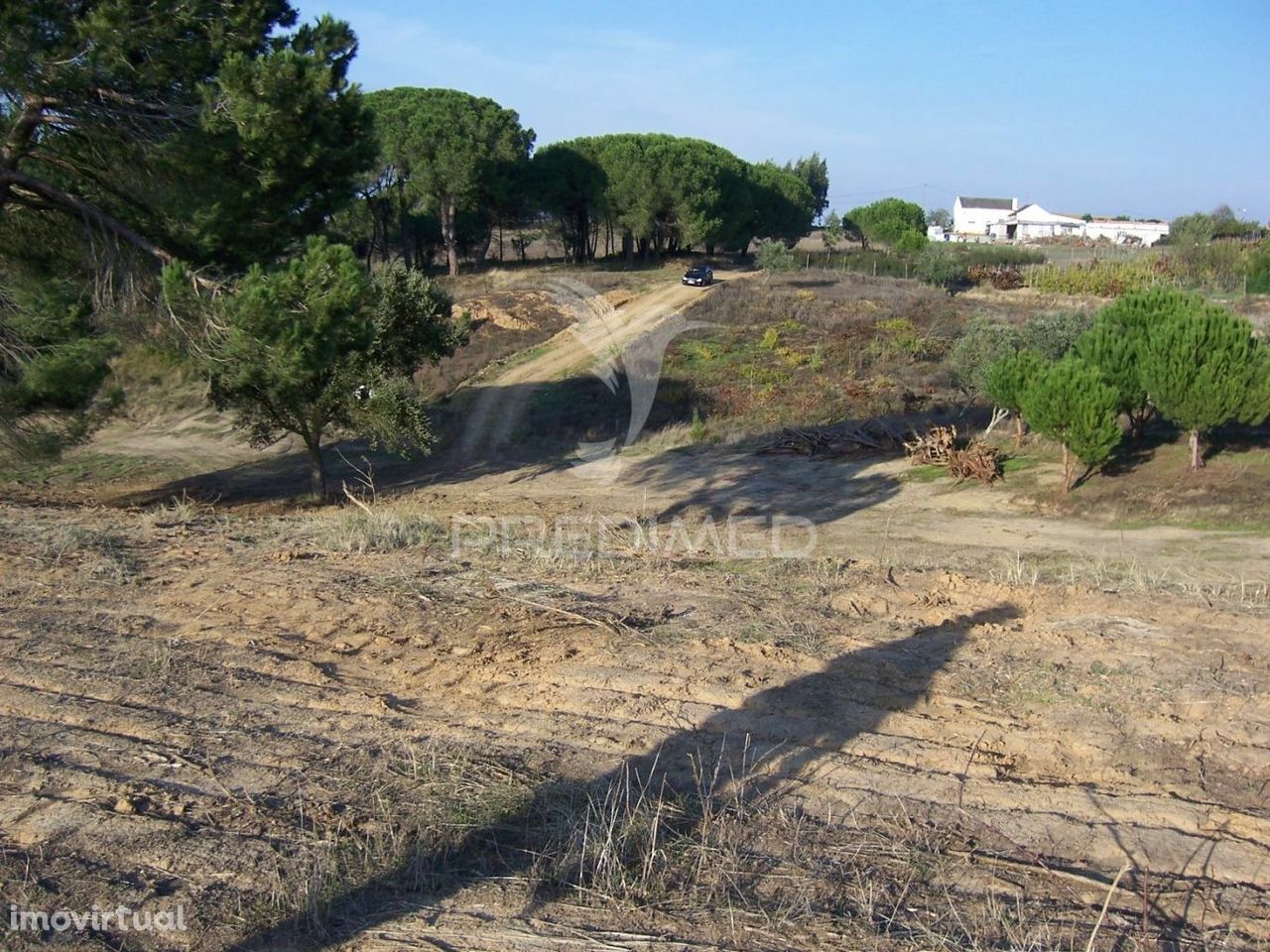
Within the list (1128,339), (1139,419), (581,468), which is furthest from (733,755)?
(581,468)

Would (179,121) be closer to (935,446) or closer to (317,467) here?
(317,467)

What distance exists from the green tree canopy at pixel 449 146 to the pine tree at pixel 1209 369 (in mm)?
35980

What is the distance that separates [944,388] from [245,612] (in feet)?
84.4

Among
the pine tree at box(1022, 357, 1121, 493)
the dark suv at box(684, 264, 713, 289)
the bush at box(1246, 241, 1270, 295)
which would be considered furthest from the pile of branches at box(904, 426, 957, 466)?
the bush at box(1246, 241, 1270, 295)

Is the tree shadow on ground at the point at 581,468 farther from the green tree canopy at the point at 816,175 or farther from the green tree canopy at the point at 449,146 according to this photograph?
the green tree canopy at the point at 816,175

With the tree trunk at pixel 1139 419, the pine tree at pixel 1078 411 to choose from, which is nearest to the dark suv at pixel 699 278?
the tree trunk at pixel 1139 419

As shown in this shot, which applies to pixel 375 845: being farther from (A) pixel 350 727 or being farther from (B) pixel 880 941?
(B) pixel 880 941

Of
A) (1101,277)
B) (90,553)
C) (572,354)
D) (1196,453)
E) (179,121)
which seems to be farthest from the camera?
(1101,277)

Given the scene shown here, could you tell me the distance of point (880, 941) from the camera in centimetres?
311

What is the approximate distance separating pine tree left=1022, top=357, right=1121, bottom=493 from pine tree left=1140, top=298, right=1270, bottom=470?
107 cm

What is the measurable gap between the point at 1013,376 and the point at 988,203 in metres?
121

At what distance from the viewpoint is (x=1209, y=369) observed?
1731cm

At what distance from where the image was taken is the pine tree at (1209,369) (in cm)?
1736

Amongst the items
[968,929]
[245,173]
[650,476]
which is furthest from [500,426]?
[968,929]
